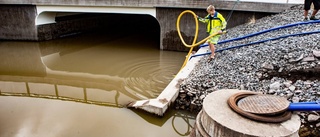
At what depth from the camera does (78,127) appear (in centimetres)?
486

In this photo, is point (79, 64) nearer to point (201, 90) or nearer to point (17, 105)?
point (17, 105)

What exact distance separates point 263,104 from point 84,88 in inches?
207

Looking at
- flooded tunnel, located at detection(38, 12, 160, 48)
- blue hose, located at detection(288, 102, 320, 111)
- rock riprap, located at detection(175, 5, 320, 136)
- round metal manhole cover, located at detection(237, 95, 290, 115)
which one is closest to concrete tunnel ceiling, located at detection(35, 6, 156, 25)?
flooded tunnel, located at detection(38, 12, 160, 48)

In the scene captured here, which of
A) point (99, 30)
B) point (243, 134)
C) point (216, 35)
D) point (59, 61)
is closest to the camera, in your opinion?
point (243, 134)

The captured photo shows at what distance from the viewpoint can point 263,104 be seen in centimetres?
327

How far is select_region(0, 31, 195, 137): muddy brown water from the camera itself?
4.85 m

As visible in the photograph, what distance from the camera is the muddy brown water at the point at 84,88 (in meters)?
4.85

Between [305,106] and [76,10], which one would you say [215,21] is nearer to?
[305,106]

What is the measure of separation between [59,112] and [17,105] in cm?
127

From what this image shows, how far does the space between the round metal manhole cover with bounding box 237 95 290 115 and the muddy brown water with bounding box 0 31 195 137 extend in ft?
5.53

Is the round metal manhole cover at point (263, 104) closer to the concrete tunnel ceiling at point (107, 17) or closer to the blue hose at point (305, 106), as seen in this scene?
the blue hose at point (305, 106)

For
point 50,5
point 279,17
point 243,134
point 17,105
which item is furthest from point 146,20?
point 243,134

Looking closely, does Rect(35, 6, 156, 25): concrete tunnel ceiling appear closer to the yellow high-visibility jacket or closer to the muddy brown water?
the muddy brown water

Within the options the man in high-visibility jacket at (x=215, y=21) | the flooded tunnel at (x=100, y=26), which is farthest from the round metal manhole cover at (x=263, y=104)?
the flooded tunnel at (x=100, y=26)
